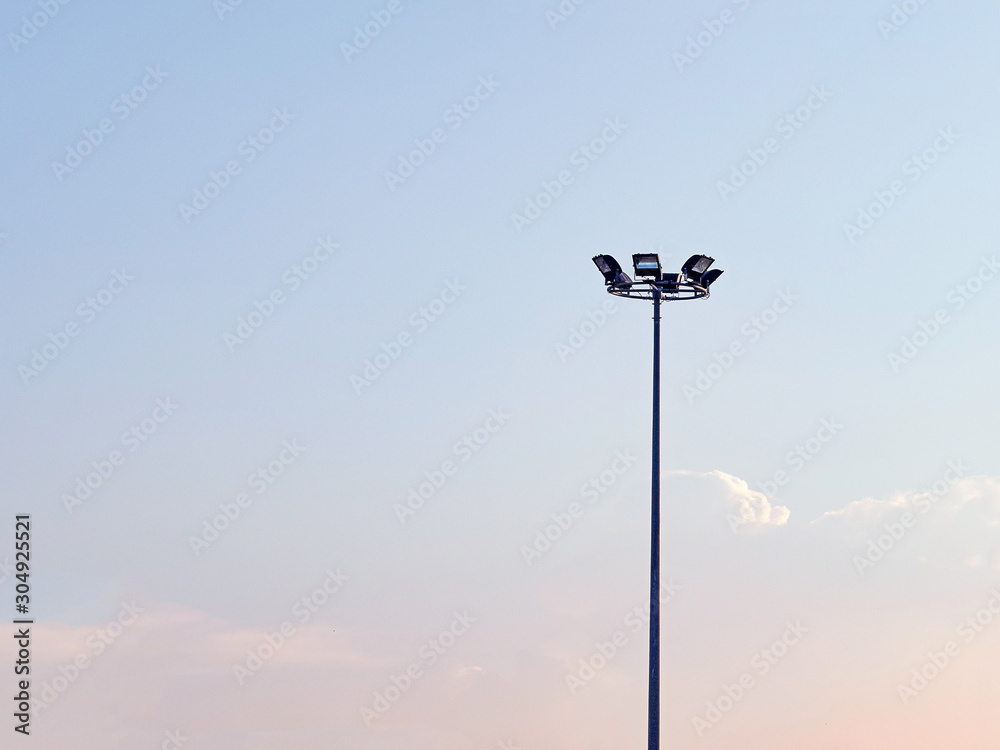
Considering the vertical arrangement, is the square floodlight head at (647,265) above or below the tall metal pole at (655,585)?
above

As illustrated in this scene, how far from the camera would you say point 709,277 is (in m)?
55.9

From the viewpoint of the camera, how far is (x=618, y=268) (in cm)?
5538

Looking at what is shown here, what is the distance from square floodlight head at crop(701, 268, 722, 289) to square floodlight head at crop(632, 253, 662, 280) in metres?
1.17

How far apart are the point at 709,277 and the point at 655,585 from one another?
768 cm

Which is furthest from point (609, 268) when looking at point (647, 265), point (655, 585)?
point (655, 585)

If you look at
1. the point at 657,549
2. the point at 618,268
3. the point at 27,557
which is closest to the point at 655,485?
the point at 657,549

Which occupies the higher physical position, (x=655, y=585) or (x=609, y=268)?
(x=609, y=268)

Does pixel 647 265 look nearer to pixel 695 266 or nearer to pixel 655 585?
pixel 695 266

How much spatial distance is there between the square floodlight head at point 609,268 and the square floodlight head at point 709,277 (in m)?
2.01

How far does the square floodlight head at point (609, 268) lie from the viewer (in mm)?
55344

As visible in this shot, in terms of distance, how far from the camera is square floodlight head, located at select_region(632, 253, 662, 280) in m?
55.2

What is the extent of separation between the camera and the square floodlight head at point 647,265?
181ft

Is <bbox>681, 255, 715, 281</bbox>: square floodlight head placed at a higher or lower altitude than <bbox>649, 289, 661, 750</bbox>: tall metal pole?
higher

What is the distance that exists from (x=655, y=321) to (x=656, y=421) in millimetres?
2458
